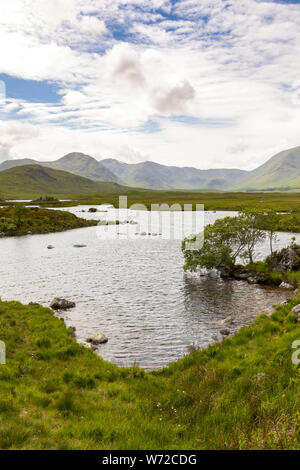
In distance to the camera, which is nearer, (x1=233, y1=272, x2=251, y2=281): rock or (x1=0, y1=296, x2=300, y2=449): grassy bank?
(x1=0, y1=296, x2=300, y2=449): grassy bank

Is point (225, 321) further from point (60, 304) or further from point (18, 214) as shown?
point (18, 214)

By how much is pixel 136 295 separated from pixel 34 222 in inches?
3355

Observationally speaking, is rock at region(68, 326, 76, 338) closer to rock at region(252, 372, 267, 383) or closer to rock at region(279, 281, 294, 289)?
rock at region(252, 372, 267, 383)

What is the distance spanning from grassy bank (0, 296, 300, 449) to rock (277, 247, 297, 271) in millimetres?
27618

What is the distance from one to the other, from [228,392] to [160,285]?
102 feet

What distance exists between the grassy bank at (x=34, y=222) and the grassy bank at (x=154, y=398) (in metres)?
88.3

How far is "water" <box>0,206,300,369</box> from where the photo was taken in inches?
1065

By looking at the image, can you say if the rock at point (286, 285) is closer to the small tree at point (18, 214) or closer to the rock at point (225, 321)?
the rock at point (225, 321)

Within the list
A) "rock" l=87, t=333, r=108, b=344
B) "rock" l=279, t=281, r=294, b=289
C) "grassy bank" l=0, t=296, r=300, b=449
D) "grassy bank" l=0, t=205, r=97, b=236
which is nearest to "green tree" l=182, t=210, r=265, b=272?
"rock" l=279, t=281, r=294, b=289
